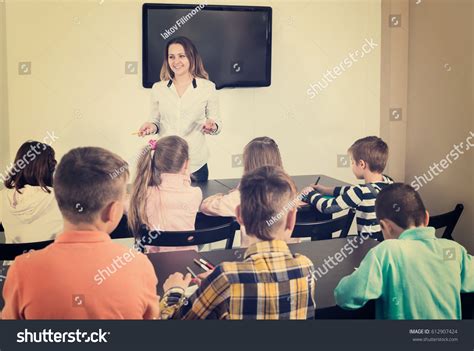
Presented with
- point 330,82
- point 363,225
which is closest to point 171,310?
point 363,225

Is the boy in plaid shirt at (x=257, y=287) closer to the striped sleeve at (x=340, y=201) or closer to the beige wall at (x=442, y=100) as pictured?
the striped sleeve at (x=340, y=201)

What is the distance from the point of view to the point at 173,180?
106 inches

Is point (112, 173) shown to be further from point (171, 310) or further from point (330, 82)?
point (330, 82)

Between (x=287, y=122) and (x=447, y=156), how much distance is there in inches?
32.3

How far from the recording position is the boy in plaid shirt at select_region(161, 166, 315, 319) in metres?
1.73

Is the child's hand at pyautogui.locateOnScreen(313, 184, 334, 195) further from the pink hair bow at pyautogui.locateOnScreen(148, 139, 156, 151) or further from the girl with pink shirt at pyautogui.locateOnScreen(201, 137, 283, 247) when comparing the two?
the pink hair bow at pyautogui.locateOnScreen(148, 139, 156, 151)

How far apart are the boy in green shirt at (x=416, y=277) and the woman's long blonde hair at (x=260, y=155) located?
87 centimetres

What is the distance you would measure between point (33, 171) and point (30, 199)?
0.14 metres

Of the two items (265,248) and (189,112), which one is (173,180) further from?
(265,248)

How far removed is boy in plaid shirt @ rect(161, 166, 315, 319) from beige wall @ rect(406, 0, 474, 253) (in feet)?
4.73

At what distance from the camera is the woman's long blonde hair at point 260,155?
2.88 metres

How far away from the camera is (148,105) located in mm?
3430

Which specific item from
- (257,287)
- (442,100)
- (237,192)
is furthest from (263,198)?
(442,100)

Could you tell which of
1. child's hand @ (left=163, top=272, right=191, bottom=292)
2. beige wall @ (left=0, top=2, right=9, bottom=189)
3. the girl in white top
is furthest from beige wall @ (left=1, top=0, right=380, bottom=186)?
child's hand @ (left=163, top=272, right=191, bottom=292)
